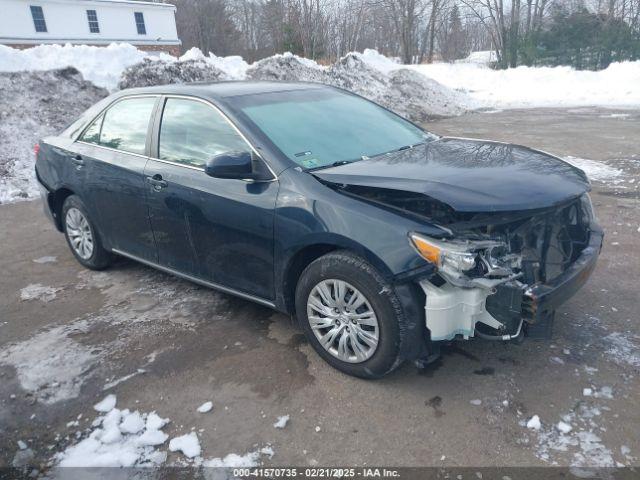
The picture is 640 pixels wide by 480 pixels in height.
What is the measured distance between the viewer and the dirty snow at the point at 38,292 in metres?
4.67

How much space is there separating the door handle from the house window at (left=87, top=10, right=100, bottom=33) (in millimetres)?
35967

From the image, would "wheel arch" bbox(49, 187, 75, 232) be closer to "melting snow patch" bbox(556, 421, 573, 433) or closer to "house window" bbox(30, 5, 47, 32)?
"melting snow patch" bbox(556, 421, 573, 433)

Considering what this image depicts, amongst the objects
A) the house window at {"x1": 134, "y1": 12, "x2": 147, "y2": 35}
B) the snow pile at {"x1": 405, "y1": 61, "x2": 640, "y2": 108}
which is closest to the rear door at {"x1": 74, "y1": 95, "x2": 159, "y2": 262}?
the snow pile at {"x1": 405, "y1": 61, "x2": 640, "y2": 108}

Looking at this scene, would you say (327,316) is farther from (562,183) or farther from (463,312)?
(562,183)

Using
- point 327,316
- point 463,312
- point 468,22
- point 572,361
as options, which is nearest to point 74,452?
point 327,316

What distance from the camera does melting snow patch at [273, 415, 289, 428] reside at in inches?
113

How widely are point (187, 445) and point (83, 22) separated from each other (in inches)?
1480

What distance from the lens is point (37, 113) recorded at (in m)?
10.3

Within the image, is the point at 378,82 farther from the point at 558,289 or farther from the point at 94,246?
the point at 558,289

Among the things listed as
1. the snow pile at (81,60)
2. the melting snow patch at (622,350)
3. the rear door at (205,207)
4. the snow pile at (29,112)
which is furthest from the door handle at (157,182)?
the snow pile at (81,60)

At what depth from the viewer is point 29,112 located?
33.4ft

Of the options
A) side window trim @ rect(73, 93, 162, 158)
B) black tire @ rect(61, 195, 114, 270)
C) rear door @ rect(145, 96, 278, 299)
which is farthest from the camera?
black tire @ rect(61, 195, 114, 270)

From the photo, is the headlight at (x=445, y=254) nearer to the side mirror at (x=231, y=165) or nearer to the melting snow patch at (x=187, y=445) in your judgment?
the side mirror at (x=231, y=165)

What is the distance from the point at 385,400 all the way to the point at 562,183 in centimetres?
168
